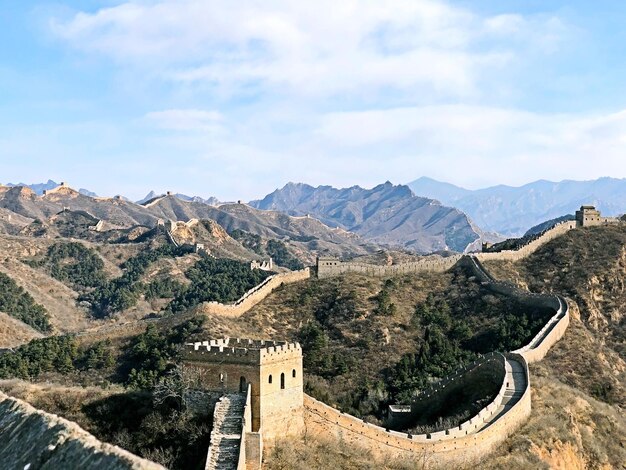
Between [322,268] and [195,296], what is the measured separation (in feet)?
83.2

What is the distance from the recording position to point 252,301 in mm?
65812

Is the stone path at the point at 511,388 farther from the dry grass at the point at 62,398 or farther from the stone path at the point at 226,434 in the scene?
the dry grass at the point at 62,398

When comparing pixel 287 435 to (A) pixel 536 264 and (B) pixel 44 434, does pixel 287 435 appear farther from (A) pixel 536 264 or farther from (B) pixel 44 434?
(A) pixel 536 264

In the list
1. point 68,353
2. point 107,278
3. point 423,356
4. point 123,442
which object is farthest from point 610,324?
point 107,278

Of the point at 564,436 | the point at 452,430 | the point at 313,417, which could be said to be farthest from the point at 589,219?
the point at 313,417

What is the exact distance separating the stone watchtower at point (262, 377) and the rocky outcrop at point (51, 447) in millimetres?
11885

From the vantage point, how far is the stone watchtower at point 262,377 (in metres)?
24.6

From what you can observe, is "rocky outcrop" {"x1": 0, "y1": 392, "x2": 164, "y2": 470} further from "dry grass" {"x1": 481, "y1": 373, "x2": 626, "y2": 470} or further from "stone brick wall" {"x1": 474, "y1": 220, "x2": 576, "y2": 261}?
"stone brick wall" {"x1": 474, "y1": 220, "x2": 576, "y2": 261}

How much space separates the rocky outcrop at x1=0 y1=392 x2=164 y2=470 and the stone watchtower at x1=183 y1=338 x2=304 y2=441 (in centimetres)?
1189

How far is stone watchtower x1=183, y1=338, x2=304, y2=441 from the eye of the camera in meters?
24.6

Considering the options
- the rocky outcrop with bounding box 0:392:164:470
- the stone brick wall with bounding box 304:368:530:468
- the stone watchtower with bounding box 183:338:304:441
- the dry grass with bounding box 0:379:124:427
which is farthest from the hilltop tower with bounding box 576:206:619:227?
the rocky outcrop with bounding box 0:392:164:470

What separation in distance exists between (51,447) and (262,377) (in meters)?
14.3

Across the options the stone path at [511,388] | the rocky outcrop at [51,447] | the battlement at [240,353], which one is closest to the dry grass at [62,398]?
the battlement at [240,353]

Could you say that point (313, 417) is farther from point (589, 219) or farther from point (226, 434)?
point (589, 219)
